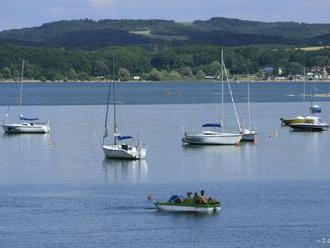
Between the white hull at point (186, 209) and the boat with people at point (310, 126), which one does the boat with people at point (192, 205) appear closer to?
the white hull at point (186, 209)

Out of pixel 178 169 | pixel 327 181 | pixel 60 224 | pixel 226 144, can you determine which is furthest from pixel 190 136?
pixel 60 224

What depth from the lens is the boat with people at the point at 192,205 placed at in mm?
53031

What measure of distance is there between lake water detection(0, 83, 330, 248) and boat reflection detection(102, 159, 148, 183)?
0.20 ft

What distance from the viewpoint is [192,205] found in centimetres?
5312

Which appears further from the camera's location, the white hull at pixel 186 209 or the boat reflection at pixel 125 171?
the boat reflection at pixel 125 171

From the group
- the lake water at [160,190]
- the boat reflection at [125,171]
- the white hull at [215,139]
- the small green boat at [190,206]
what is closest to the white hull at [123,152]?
the boat reflection at [125,171]

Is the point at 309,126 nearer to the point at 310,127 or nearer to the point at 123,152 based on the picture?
the point at 310,127

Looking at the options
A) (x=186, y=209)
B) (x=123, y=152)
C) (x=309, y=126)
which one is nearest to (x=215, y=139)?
(x=123, y=152)

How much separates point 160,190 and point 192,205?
8.29 meters

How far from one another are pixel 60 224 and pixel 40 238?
2949mm

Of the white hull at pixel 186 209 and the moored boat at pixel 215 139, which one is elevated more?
the moored boat at pixel 215 139

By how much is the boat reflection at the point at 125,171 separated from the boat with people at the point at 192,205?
11505 mm

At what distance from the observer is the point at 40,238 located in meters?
48.4

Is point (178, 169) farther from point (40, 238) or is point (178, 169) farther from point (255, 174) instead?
point (40, 238)
